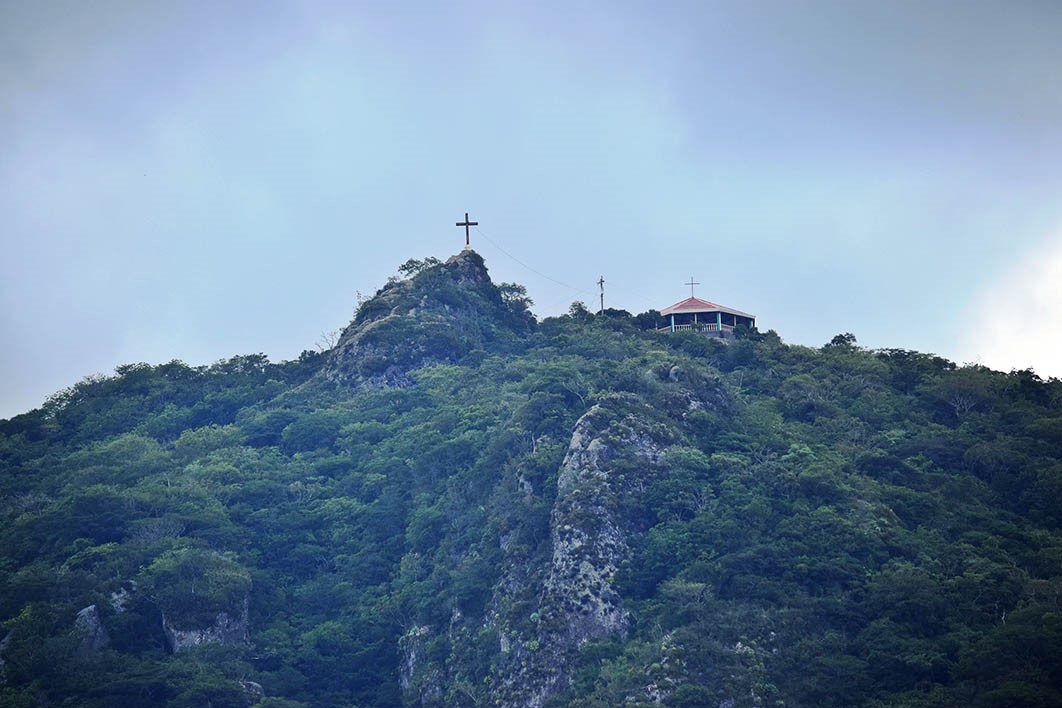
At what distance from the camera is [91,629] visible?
46.0 metres

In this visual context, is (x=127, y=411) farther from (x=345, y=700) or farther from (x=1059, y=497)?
(x=1059, y=497)

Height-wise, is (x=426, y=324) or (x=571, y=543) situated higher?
(x=426, y=324)

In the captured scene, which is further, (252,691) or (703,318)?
(703,318)

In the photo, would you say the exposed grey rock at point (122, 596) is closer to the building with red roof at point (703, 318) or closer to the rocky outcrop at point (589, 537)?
the rocky outcrop at point (589, 537)

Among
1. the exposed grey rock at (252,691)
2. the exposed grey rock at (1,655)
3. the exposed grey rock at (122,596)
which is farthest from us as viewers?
the exposed grey rock at (122,596)

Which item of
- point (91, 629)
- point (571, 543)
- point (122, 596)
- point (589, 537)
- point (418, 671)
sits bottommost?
point (418, 671)

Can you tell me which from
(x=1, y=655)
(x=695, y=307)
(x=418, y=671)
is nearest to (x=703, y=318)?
(x=695, y=307)

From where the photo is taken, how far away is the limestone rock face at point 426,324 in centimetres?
6850

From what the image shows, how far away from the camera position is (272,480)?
57.4 meters

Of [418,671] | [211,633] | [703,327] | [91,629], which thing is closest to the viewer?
[91,629]

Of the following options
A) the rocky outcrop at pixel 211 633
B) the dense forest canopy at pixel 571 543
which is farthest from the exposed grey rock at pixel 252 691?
the rocky outcrop at pixel 211 633

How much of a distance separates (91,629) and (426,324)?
28.4 meters

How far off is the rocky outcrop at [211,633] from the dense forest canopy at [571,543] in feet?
0.28

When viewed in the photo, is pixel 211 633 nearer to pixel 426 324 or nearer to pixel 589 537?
pixel 589 537
